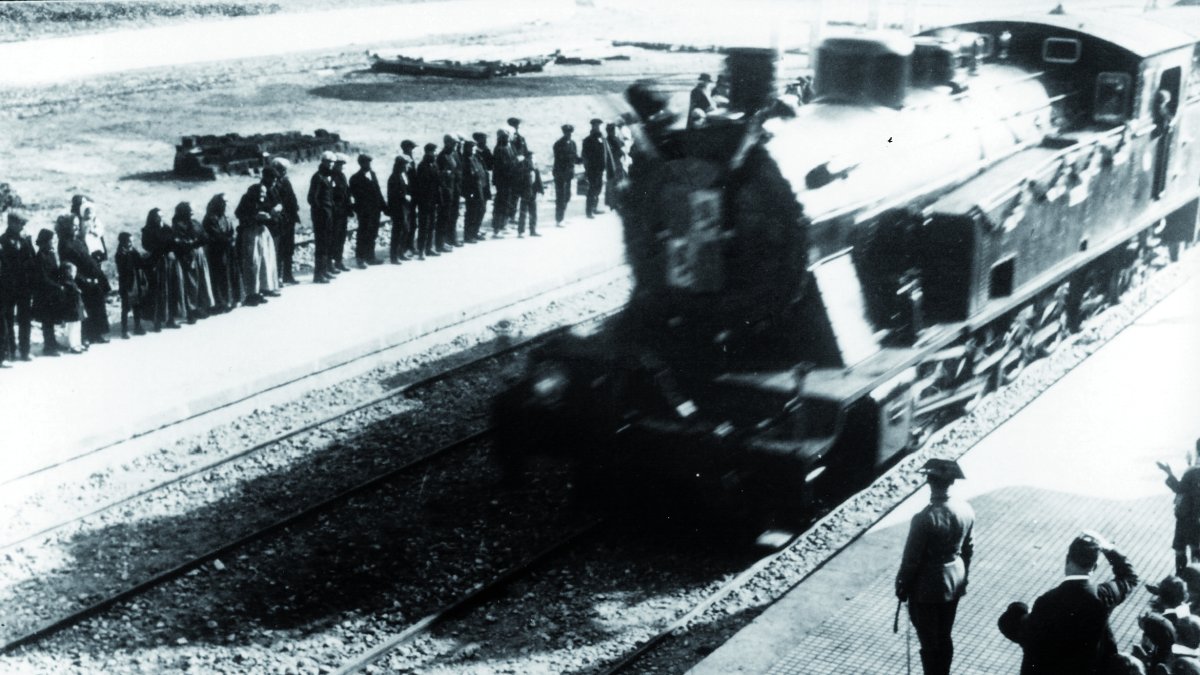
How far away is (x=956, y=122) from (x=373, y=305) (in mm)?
7147

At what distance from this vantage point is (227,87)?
25953 mm

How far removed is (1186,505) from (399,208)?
1087cm

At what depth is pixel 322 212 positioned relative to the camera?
14352 millimetres

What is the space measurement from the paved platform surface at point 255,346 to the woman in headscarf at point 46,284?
0.49 metres

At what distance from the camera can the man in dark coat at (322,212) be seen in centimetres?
1431

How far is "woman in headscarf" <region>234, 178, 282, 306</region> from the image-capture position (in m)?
13.4

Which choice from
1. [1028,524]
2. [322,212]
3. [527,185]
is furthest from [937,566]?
[527,185]

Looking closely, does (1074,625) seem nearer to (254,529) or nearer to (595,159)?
(254,529)

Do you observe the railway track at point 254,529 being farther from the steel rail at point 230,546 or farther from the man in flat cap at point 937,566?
the man in flat cap at point 937,566

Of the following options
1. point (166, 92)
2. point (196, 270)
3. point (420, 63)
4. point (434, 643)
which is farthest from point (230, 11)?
point (420, 63)

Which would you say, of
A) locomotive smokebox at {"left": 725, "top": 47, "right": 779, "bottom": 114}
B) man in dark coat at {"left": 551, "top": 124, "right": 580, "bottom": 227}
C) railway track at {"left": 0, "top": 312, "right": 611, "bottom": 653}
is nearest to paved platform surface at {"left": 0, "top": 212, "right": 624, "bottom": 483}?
railway track at {"left": 0, "top": 312, "right": 611, "bottom": 653}

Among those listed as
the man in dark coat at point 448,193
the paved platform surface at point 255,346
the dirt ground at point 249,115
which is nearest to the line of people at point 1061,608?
the paved platform surface at point 255,346

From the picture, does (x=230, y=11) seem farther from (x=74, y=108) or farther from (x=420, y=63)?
(x=420, y=63)

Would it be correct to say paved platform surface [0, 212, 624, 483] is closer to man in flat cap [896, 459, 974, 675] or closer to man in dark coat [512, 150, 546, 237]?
man in dark coat [512, 150, 546, 237]
